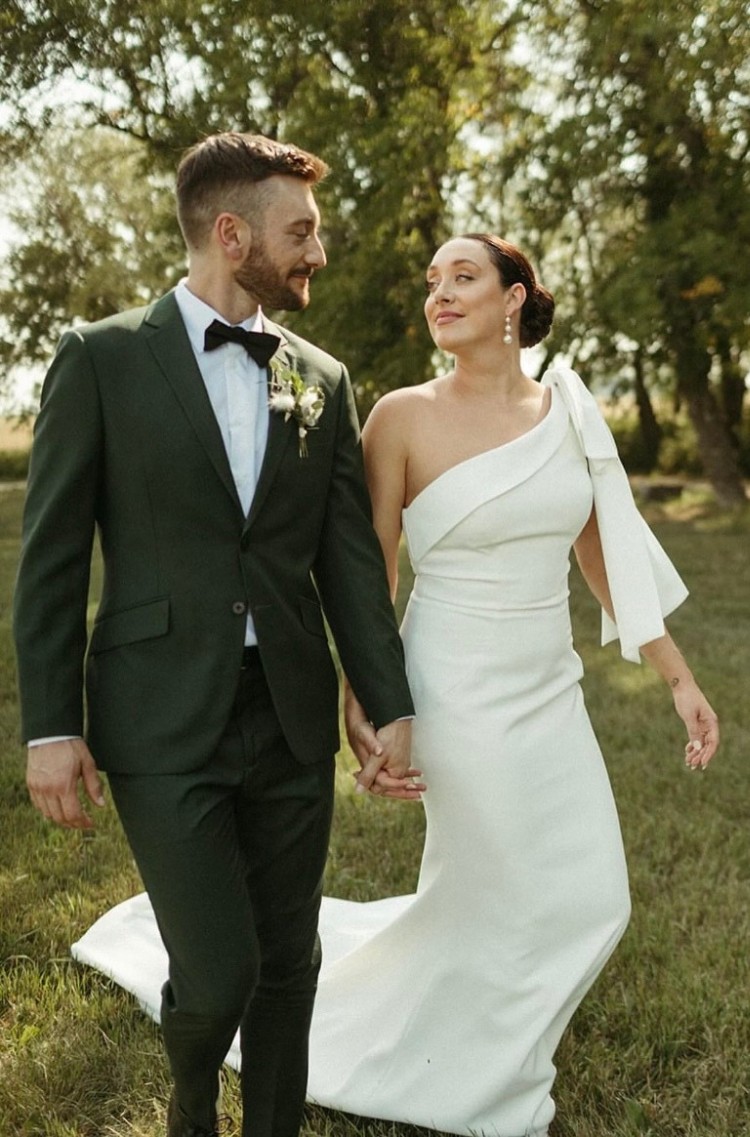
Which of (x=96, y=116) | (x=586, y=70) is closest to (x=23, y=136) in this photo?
(x=96, y=116)

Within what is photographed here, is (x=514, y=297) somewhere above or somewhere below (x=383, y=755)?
above

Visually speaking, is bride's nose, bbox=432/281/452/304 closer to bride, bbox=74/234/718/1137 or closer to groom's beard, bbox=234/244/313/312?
bride, bbox=74/234/718/1137

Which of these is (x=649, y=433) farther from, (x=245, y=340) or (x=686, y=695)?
(x=245, y=340)

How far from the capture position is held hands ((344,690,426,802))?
2.97 meters

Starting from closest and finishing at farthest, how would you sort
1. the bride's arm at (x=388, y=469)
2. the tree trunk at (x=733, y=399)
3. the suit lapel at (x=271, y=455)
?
1. the suit lapel at (x=271, y=455)
2. the bride's arm at (x=388, y=469)
3. the tree trunk at (x=733, y=399)

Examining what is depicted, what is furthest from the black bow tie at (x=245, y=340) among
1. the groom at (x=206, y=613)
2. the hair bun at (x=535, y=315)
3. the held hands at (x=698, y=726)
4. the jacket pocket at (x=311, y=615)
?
the held hands at (x=698, y=726)

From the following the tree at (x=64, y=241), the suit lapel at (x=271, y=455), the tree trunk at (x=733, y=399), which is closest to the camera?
the suit lapel at (x=271, y=455)

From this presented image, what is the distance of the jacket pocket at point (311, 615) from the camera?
283cm

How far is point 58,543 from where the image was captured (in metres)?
2.57

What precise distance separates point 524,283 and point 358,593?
110 centimetres

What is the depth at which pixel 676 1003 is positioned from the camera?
3.80m

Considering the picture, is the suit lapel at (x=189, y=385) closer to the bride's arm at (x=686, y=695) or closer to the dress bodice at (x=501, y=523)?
the dress bodice at (x=501, y=523)

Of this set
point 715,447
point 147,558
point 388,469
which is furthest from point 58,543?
point 715,447

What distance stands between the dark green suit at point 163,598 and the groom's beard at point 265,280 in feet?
0.58
